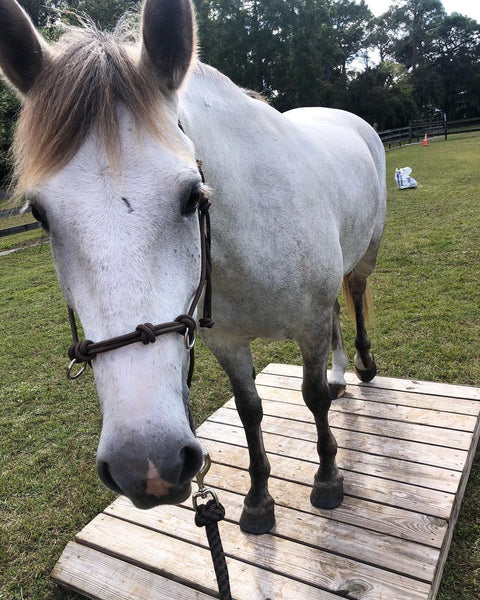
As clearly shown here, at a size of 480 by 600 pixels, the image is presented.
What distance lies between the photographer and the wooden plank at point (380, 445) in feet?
8.96

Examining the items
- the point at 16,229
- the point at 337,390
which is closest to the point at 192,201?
the point at 337,390

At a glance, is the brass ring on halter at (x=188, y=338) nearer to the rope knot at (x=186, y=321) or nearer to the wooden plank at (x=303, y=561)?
the rope knot at (x=186, y=321)

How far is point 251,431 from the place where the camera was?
254 cm

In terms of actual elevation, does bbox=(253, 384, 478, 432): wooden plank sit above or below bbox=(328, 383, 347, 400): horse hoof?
below

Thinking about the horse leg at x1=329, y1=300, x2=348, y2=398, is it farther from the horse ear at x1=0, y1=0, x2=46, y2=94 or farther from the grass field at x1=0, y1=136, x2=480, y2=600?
the horse ear at x1=0, y1=0, x2=46, y2=94

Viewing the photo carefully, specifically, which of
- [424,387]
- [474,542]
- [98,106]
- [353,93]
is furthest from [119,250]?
[353,93]

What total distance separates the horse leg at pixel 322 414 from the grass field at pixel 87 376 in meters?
0.68

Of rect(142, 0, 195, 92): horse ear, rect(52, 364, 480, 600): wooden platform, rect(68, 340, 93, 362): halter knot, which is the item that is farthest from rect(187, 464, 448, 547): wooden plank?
rect(142, 0, 195, 92): horse ear

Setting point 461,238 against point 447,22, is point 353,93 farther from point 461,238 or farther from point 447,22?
point 461,238

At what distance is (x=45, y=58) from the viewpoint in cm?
133

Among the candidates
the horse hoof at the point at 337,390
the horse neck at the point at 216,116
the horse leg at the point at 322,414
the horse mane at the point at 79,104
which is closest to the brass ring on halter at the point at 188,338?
the horse mane at the point at 79,104

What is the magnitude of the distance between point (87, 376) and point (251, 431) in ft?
9.36

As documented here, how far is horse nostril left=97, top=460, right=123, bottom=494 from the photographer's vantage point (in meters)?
1.08

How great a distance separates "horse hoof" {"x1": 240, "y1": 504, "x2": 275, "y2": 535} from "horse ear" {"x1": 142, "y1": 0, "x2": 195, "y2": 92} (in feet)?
6.98
